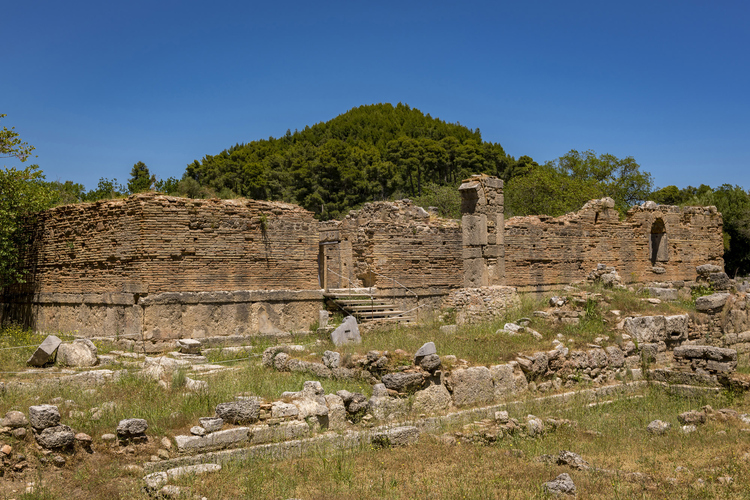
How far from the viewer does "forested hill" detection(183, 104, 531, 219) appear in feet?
161

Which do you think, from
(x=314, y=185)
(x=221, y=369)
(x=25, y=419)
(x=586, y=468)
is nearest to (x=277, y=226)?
(x=221, y=369)

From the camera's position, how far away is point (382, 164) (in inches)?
2076

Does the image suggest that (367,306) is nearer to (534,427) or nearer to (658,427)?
(534,427)

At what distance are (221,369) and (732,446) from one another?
27.4 ft

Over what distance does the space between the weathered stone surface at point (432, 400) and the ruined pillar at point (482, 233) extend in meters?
7.76

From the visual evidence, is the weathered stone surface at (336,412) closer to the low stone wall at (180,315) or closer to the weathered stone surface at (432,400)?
the weathered stone surface at (432,400)

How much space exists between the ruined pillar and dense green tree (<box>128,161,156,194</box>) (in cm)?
1355

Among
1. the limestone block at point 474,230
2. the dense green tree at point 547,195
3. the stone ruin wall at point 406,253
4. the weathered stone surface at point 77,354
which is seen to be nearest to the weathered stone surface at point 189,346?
the weathered stone surface at point 77,354

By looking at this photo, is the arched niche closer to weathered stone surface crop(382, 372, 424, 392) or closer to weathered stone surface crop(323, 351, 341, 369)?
weathered stone surface crop(323, 351, 341, 369)

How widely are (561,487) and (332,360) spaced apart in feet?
18.0

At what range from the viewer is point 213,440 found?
7.38m

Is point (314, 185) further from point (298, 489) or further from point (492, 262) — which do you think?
point (298, 489)

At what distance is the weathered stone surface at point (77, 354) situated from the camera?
11555 millimetres

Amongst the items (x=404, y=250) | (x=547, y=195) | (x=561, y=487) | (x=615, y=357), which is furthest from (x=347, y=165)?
(x=561, y=487)
